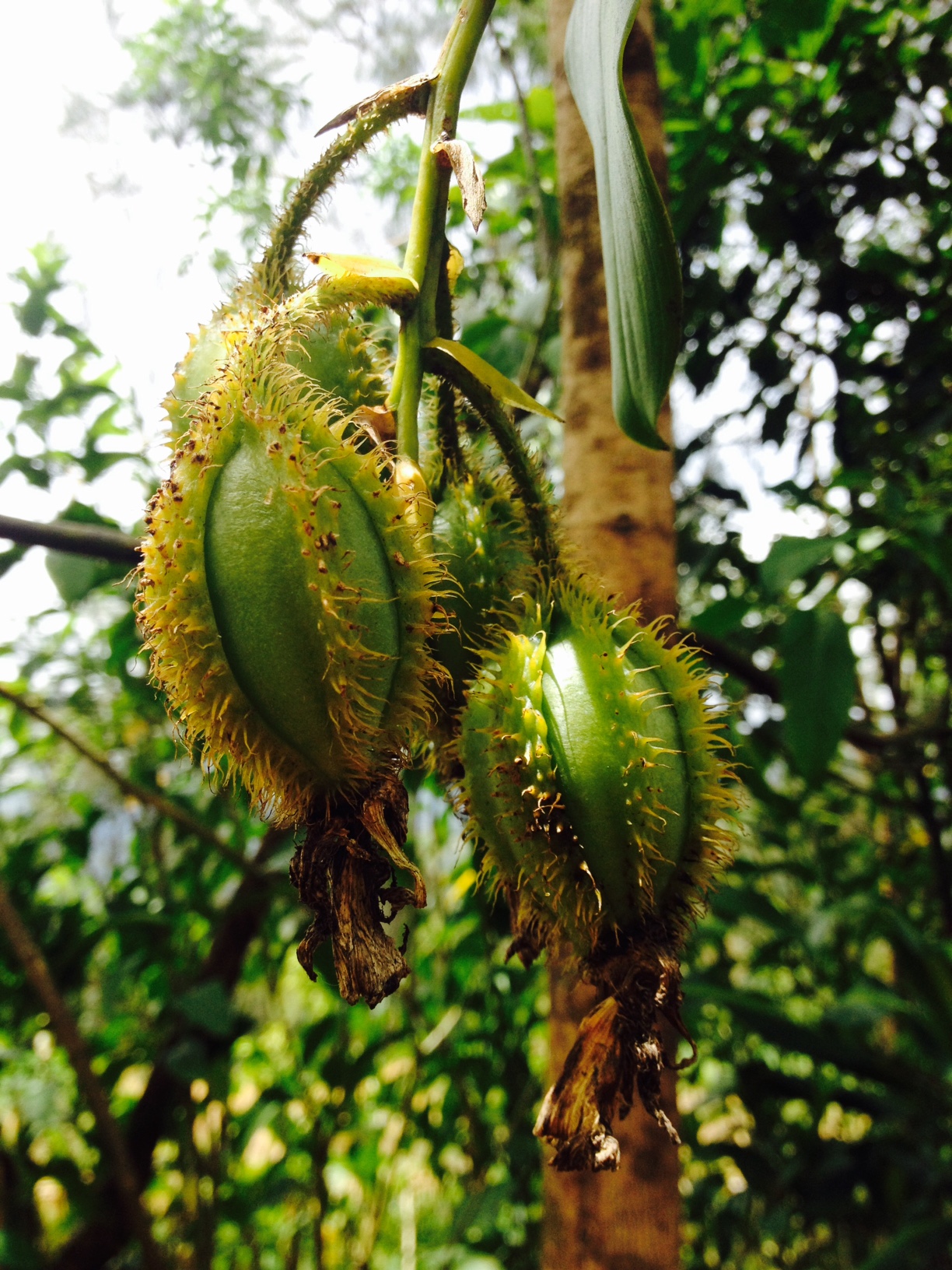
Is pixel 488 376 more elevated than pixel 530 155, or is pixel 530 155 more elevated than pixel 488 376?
pixel 530 155

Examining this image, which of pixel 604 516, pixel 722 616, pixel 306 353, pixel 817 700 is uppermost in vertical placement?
pixel 306 353

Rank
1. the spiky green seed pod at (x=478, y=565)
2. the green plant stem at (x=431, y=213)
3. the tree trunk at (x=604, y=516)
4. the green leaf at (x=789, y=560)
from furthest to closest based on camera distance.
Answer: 1. the green leaf at (x=789, y=560)
2. the tree trunk at (x=604, y=516)
3. the spiky green seed pod at (x=478, y=565)
4. the green plant stem at (x=431, y=213)

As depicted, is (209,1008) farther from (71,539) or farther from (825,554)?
(825,554)

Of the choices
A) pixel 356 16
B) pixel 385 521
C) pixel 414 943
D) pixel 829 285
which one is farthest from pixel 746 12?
→ pixel 414 943

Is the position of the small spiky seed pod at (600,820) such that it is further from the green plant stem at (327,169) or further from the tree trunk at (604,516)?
the green plant stem at (327,169)

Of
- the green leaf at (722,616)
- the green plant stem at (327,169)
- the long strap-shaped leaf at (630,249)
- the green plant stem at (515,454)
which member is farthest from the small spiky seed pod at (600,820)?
the green leaf at (722,616)

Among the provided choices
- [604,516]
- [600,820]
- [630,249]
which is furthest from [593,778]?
[604,516]

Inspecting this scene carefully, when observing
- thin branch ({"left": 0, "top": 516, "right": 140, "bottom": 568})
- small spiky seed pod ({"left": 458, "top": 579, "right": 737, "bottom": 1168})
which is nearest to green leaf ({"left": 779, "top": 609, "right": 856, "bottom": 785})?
small spiky seed pod ({"left": 458, "top": 579, "right": 737, "bottom": 1168})
